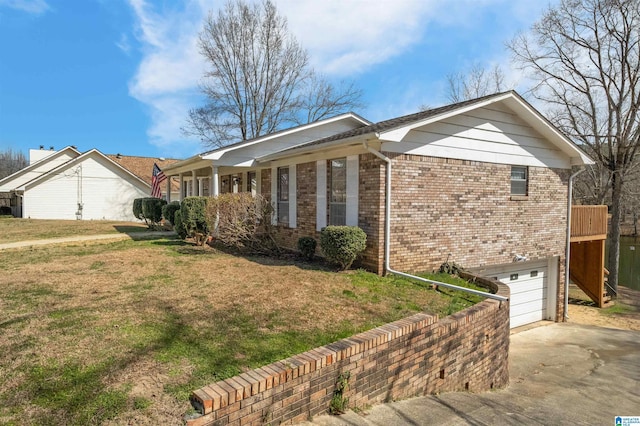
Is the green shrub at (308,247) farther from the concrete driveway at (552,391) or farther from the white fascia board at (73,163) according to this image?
the white fascia board at (73,163)

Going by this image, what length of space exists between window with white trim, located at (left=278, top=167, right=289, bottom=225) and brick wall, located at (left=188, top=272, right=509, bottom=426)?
644cm

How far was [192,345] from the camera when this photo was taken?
3.79 metres

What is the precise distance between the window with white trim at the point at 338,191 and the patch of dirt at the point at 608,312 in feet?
30.2

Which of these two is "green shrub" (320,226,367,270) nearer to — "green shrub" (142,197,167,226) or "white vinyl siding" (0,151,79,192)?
"green shrub" (142,197,167,226)

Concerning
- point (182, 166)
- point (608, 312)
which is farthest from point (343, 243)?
point (608, 312)

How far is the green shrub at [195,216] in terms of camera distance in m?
10.6

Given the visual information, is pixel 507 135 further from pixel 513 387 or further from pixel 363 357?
pixel 363 357

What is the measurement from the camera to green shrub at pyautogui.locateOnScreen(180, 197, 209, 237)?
10.6 meters

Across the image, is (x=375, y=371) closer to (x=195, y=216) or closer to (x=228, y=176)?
(x=195, y=216)

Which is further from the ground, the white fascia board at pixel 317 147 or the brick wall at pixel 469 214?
the white fascia board at pixel 317 147

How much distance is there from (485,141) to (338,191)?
3888 millimetres

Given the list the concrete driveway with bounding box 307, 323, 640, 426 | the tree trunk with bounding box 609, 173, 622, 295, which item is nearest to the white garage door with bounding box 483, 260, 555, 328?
the concrete driveway with bounding box 307, 323, 640, 426

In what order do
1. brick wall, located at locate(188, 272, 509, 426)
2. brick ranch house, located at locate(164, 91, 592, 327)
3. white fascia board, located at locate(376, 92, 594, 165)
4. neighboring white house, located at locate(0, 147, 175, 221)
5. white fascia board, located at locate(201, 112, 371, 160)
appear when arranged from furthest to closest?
1. neighboring white house, located at locate(0, 147, 175, 221)
2. white fascia board, located at locate(201, 112, 371, 160)
3. brick ranch house, located at locate(164, 91, 592, 327)
4. white fascia board, located at locate(376, 92, 594, 165)
5. brick wall, located at locate(188, 272, 509, 426)

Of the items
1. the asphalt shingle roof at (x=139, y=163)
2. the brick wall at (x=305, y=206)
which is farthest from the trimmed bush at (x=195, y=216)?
the asphalt shingle roof at (x=139, y=163)
